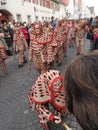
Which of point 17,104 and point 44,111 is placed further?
point 17,104

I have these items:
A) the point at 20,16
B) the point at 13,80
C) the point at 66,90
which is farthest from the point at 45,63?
the point at 20,16

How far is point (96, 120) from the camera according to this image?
1151 mm

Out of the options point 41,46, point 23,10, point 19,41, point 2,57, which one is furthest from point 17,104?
point 23,10

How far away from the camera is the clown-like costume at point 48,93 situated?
267cm

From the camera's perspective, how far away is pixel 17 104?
493 cm

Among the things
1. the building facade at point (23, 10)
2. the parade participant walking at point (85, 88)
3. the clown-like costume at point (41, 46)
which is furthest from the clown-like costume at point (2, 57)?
the building facade at point (23, 10)

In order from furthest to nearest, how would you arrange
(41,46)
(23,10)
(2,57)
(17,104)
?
(23,10) < (2,57) < (41,46) < (17,104)

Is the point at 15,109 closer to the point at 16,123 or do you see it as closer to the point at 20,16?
the point at 16,123

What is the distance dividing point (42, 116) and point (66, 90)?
1798 millimetres

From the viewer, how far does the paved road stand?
3.95 meters

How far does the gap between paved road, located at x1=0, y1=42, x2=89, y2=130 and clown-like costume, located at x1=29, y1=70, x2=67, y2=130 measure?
0.93m

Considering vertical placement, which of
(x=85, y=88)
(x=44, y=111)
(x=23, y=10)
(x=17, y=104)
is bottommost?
(x=17, y=104)

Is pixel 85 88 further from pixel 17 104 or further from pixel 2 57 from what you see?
pixel 2 57

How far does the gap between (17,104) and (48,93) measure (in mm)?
2323
